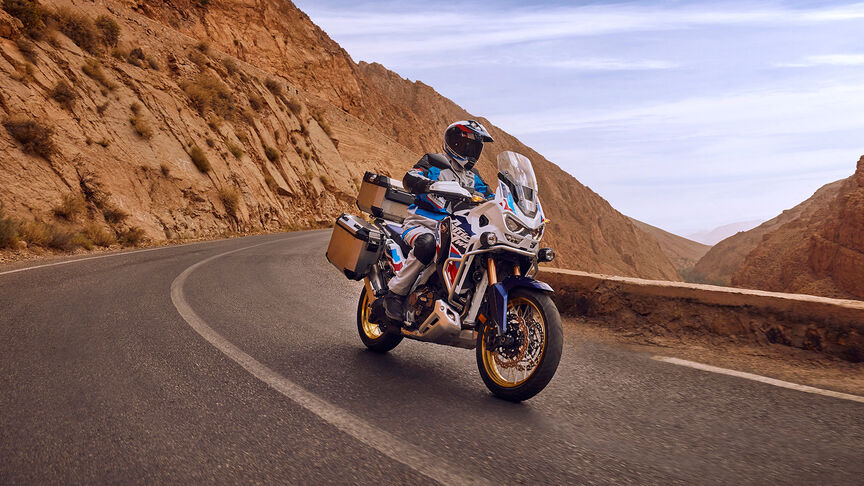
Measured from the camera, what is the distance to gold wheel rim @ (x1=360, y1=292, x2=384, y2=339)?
211 inches

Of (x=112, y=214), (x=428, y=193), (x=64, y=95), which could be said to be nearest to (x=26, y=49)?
(x=64, y=95)

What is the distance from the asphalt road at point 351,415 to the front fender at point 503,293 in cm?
57

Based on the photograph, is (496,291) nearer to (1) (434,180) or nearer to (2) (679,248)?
(1) (434,180)

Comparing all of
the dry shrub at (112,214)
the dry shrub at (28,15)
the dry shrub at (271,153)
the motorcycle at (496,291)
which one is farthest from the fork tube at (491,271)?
the dry shrub at (271,153)

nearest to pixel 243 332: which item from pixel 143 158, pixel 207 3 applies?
pixel 143 158

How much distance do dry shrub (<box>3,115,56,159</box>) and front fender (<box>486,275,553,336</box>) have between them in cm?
1758

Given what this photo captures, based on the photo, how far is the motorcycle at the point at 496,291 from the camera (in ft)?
12.6

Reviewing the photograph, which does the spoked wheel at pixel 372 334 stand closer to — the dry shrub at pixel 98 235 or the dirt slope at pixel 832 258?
the dry shrub at pixel 98 235

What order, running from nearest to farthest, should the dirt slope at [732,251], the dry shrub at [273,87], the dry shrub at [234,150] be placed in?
the dry shrub at [234,150] → the dry shrub at [273,87] → the dirt slope at [732,251]

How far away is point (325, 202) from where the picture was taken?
3747 cm

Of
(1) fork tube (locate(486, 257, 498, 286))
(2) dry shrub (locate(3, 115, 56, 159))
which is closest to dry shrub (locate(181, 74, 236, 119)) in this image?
(2) dry shrub (locate(3, 115, 56, 159))

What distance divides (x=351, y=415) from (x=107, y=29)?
3035cm

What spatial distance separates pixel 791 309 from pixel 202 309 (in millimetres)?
6229

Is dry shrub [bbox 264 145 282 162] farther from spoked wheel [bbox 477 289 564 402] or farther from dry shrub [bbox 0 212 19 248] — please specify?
spoked wheel [bbox 477 289 564 402]
